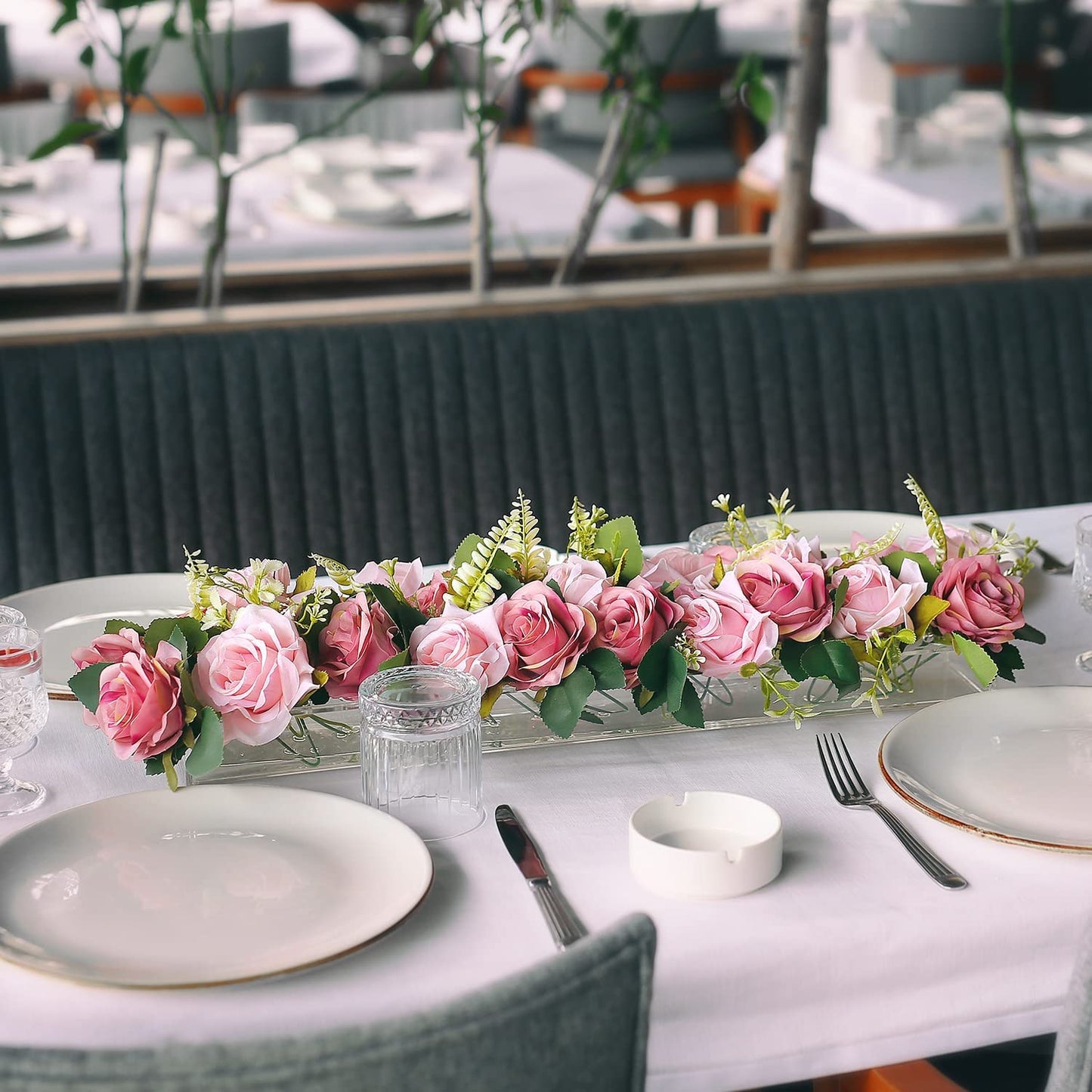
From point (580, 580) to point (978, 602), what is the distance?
0.32m

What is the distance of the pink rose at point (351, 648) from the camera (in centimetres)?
118

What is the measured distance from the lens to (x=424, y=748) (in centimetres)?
113

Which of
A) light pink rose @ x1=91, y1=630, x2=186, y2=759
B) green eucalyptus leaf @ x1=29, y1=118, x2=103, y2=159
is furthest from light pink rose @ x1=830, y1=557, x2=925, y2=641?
green eucalyptus leaf @ x1=29, y1=118, x2=103, y2=159

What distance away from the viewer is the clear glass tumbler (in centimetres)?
139

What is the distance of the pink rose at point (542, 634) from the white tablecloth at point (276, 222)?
166cm

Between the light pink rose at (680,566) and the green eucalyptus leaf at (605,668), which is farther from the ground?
the light pink rose at (680,566)

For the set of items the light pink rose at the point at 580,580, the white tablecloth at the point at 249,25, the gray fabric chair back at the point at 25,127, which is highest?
the white tablecloth at the point at 249,25

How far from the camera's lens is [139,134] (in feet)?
14.1

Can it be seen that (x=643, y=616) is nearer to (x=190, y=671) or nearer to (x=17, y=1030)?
(x=190, y=671)

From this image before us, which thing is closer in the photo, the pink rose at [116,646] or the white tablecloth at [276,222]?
the pink rose at [116,646]

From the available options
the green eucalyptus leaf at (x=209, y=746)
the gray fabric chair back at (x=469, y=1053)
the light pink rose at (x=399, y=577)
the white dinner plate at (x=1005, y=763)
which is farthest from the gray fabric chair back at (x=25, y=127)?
the gray fabric chair back at (x=469, y=1053)

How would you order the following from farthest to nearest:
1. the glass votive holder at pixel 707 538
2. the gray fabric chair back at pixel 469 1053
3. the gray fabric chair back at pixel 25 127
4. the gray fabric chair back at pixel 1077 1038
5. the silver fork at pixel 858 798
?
the gray fabric chair back at pixel 25 127 → the glass votive holder at pixel 707 538 → the silver fork at pixel 858 798 → the gray fabric chair back at pixel 1077 1038 → the gray fabric chair back at pixel 469 1053

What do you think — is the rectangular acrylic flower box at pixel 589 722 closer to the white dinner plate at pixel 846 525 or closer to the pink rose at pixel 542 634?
the pink rose at pixel 542 634

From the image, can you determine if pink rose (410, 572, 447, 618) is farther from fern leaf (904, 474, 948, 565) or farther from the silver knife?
fern leaf (904, 474, 948, 565)
